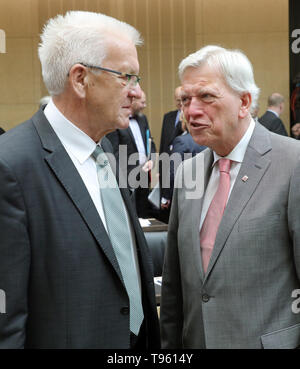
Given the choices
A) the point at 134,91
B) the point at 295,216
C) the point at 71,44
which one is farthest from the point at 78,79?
the point at 295,216

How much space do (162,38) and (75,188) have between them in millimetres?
7793

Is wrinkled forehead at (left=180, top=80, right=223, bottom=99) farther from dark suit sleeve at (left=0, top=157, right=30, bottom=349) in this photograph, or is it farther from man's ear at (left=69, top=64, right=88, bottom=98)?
dark suit sleeve at (left=0, top=157, right=30, bottom=349)

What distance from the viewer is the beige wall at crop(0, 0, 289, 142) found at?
8930 millimetres

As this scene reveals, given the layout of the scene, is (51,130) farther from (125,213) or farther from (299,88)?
(299,88)

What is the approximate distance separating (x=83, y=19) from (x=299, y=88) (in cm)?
781

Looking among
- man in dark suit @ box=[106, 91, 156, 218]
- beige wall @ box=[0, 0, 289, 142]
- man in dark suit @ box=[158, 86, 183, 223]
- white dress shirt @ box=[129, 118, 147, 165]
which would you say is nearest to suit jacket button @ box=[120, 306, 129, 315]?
man in dark suit @ box=[158, 86, 183, 223]

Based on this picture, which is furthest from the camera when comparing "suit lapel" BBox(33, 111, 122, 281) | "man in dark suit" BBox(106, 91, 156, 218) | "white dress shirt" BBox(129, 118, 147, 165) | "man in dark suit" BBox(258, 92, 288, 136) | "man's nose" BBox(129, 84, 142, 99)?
"man in dark suit" BBox(258, 92, 288, 136)

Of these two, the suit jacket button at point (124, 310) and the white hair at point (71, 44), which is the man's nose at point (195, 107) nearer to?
the white hair at point (71, 44)

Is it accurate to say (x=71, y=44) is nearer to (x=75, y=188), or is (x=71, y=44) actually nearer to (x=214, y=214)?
(x=75, y=188)

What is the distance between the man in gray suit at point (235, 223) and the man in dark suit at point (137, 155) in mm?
3628

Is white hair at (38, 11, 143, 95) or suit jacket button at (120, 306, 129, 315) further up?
white hair at (38, 11, 143, 95)

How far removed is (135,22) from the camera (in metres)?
9.08

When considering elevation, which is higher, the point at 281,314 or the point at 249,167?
the point at 249,167
